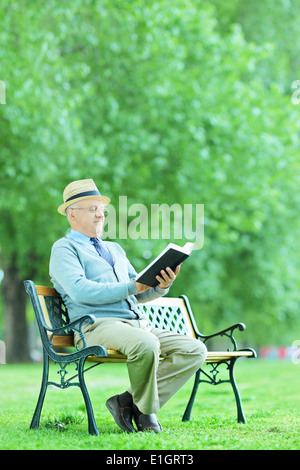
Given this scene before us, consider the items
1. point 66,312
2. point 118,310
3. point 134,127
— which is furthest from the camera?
point 134,127

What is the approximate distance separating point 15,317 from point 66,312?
13573mm

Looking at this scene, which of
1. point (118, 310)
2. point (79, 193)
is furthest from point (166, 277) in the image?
point (79, 193)

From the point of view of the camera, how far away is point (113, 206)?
1537 cm

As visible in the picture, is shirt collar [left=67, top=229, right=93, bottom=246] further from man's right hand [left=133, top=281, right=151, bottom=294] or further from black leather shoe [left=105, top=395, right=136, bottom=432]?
black leather shoe [left=105, top=395, right=136, bottom=432]

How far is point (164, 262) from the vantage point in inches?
189

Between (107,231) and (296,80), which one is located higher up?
(296,80)

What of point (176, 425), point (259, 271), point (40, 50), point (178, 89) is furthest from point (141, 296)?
point (259, 271)

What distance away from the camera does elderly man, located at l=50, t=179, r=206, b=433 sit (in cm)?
475

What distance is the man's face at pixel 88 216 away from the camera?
5.25m

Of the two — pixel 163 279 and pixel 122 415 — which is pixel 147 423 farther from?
pixel 163 279

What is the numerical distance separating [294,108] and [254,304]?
6.00m

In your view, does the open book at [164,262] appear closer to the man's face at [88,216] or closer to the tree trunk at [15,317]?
the man's face at [88,216]

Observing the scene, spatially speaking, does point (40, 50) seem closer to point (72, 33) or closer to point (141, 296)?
point (72, 33)

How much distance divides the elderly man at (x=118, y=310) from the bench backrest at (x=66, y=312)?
0.14 meters
